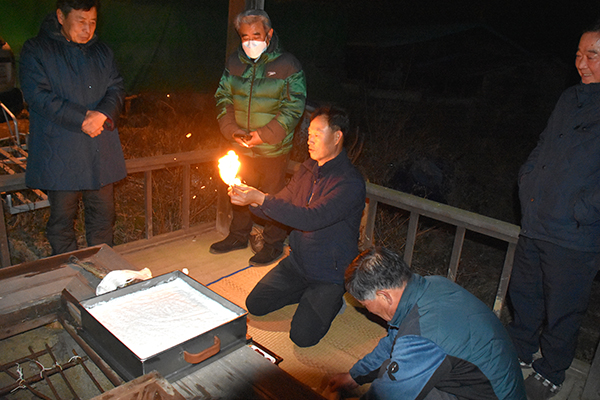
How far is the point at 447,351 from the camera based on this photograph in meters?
1.60

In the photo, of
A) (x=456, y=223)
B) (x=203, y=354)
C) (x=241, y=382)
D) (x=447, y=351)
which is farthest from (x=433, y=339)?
(x=456, y=223)

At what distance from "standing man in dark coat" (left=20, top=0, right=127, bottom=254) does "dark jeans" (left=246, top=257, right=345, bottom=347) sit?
1400 mm

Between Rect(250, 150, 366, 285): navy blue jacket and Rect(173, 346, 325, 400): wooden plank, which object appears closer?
Rect(173, 346, 325, 400): wooden plank

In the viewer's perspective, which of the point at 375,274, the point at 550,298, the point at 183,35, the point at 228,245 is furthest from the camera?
the point at 183,35

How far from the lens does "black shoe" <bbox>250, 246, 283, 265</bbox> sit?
3973 mm

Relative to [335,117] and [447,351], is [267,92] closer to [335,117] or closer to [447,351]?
[335,117]

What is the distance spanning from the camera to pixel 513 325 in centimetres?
286

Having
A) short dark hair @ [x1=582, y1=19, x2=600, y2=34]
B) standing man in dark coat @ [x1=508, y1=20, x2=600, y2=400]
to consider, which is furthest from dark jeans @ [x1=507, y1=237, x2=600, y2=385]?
short dark hair @ [x1=582, y1=19, x2=600, y2=34]

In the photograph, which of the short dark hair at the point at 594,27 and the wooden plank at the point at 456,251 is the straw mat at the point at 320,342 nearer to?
the wooden plank at the point at 456,251

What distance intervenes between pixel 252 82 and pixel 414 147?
7509mm

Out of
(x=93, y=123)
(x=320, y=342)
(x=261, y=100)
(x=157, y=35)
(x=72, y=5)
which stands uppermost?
(x=157, y=35)

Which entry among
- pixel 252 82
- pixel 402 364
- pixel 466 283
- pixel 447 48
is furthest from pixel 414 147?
pixel 402 364

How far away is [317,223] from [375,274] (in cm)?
101

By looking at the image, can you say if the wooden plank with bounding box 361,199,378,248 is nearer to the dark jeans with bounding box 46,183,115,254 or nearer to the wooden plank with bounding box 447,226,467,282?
the wooden plank with bounding box 447,226,467,282
